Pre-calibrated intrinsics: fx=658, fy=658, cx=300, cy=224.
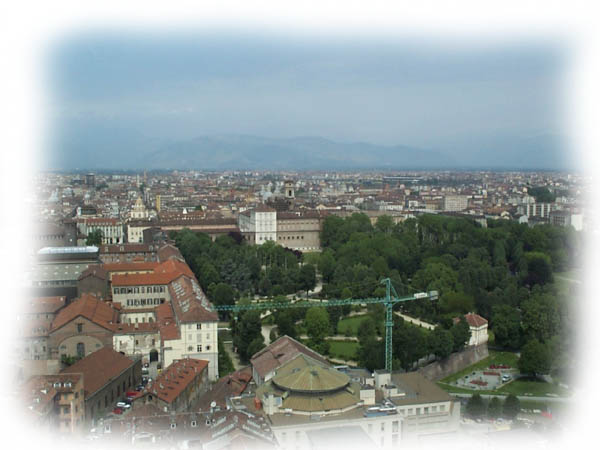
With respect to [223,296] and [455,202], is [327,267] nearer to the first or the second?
[223,296]

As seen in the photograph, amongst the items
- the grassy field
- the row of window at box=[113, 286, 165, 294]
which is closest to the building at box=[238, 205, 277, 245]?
the row of window at box=[113, 286, 165, 294]

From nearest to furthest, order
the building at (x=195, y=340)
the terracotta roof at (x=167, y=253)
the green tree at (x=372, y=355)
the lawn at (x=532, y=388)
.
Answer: the lawn at (x=532, y=388)
the building at (x=195, y=340)
the green tree at (x=372, y=355)
the terracotta roof at (x=167, y=253)

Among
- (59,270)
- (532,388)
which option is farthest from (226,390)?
(59,270)

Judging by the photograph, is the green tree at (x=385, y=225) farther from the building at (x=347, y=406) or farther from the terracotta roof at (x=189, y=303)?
the building at (x=347, y=406)

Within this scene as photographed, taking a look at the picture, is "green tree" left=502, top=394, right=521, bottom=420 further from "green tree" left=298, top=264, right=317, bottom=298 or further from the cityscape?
"green tree" left=298, top=264, right=317, bottom=298

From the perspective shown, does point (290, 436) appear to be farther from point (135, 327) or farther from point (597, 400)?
point (135, 327)

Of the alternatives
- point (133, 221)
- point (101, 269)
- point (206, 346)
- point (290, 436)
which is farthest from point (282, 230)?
point (290, 436)

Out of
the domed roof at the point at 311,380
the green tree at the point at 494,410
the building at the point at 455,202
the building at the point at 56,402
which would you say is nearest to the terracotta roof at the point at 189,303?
the building at the point at 56,402
